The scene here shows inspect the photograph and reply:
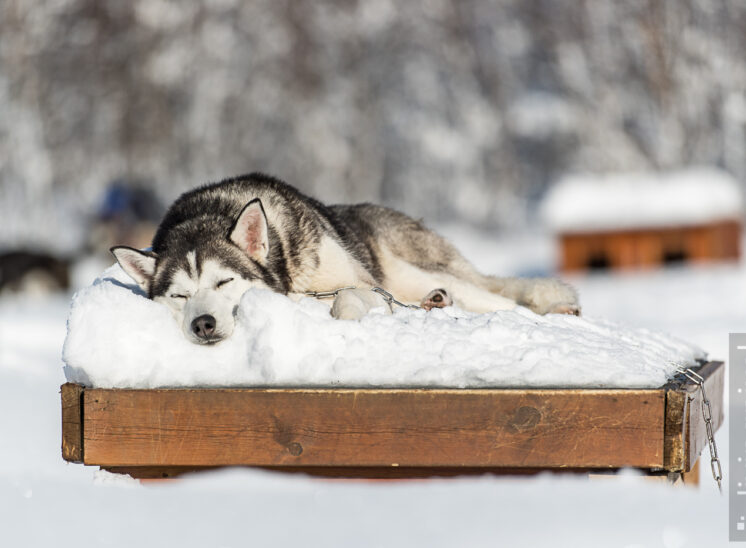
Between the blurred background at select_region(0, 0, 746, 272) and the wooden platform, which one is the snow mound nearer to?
the wooden platform

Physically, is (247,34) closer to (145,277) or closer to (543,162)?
(543,162)

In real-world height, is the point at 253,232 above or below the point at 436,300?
above

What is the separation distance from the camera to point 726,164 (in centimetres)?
2056

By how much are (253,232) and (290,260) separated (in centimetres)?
28

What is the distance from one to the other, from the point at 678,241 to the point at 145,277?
11.2m

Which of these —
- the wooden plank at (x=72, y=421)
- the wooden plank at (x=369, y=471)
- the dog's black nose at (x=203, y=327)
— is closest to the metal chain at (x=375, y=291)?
the dog's black nose at (x=203, y=327)

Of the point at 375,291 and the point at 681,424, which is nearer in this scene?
the point at 681,424

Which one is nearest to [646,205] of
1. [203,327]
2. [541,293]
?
[541,293]

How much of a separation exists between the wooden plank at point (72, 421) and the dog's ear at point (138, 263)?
25.8 inches

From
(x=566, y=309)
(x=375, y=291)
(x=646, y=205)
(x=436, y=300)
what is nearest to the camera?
(x=375, y=291)

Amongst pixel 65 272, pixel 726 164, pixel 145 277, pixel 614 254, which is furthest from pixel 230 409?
pixel 726 164

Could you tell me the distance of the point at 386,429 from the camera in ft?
9.29

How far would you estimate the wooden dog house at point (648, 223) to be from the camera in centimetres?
1280

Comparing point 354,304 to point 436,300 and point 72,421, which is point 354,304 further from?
point 72,421
